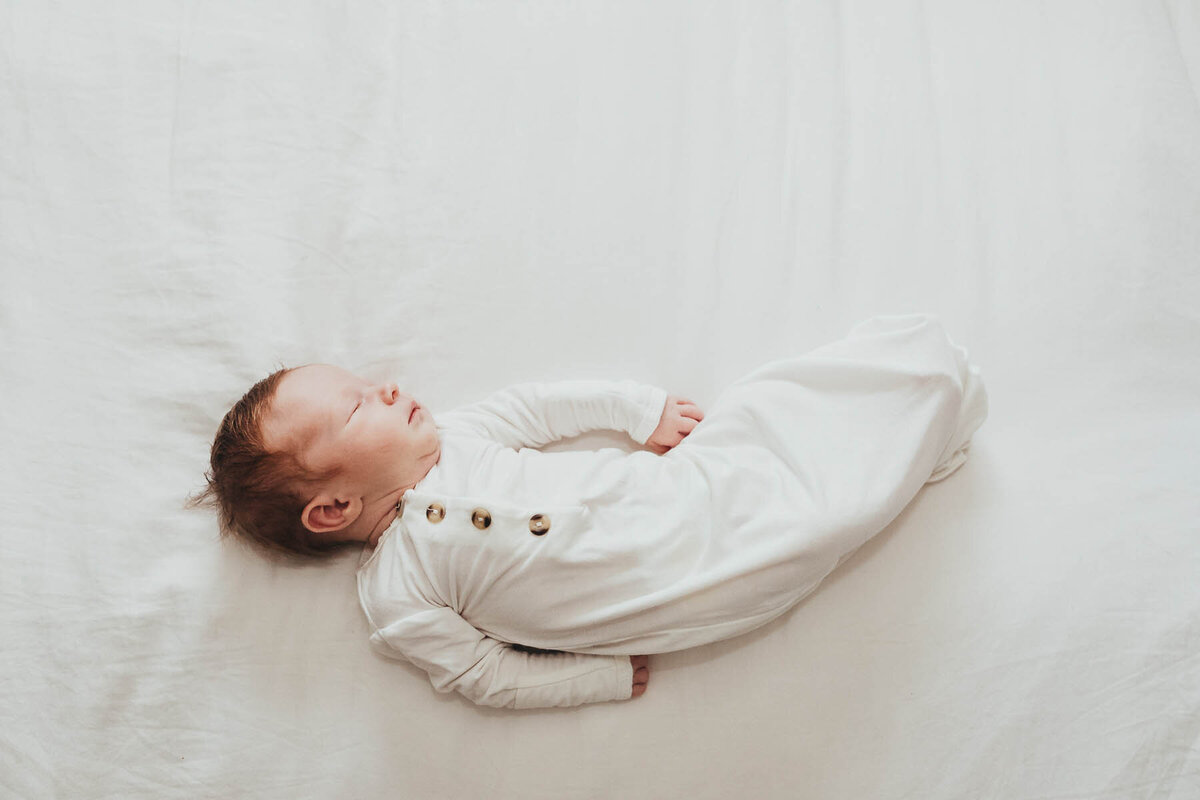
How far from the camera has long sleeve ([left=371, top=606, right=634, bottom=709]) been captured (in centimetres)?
97

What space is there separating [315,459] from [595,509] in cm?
30

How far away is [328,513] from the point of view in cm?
101

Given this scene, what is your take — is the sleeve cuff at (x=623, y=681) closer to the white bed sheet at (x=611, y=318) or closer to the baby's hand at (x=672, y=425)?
the white bed sheet at (x=611, y=318)

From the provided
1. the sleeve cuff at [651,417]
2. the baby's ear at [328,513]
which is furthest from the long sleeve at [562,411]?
the baby's ear at [328,513]

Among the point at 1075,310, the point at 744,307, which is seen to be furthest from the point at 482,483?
the point at 1075,310

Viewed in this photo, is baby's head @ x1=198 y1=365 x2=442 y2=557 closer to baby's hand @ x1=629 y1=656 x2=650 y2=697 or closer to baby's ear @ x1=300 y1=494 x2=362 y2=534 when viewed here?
baby's ear @ x1=300 y1=494 x2=362 y2=534

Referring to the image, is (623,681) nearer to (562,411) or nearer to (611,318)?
(562,411)

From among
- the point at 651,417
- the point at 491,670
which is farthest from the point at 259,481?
the point at 651,417

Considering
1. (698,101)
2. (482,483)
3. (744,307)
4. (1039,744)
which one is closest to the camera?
(1039,744)

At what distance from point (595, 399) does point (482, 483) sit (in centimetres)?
16

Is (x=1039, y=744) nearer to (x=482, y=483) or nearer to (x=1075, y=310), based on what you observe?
(x=1075, y=310)

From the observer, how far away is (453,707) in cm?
101

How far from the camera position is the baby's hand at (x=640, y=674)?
3.26 ft

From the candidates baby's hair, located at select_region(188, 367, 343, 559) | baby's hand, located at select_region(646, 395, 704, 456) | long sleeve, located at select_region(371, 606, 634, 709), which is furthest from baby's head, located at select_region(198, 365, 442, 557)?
baby's hand, located at select_region(646, 395, 704, 456)
